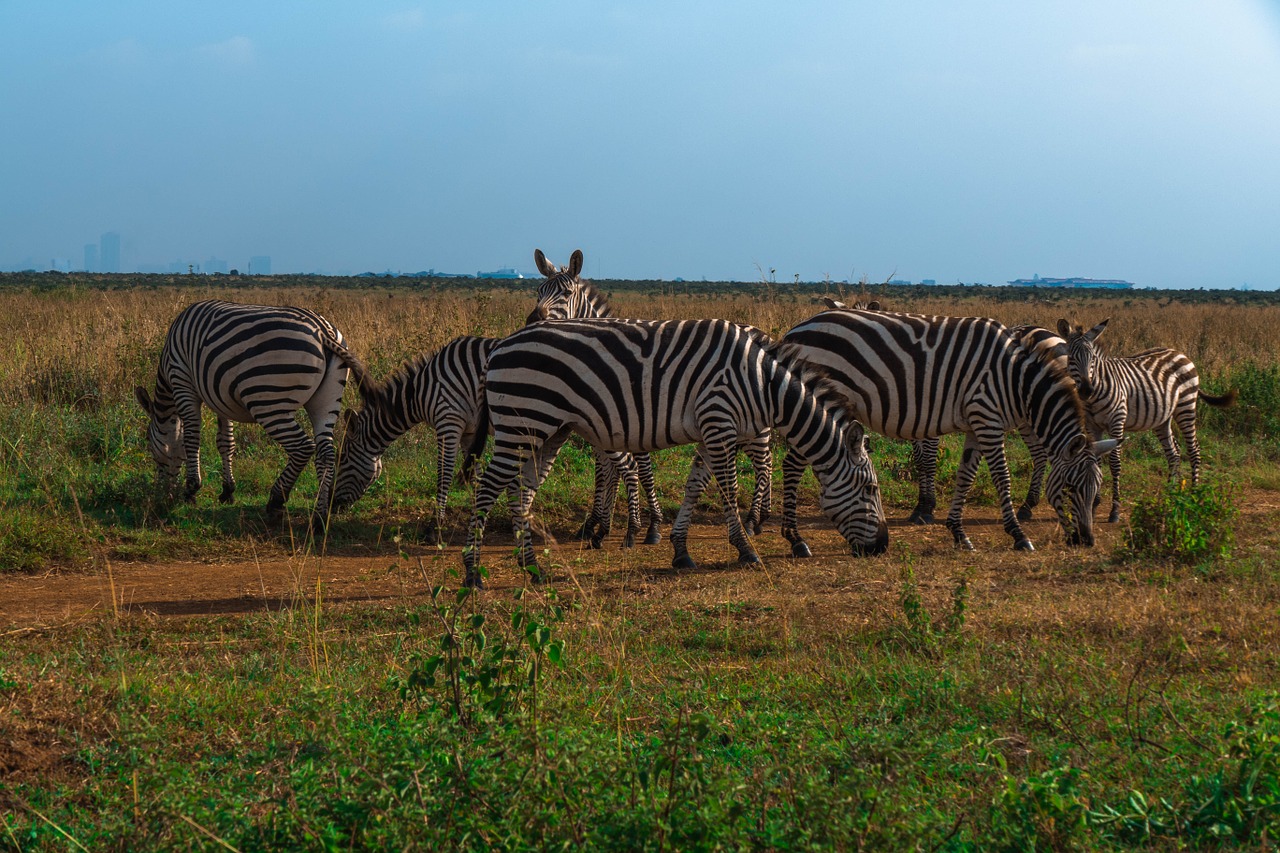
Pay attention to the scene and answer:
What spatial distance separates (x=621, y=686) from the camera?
4.94 m

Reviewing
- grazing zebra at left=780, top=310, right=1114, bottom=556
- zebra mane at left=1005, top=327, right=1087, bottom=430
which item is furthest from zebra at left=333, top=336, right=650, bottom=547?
zebra mane at left=1005, top=327, right=1087, bottom=430

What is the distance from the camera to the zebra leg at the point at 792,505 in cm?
887

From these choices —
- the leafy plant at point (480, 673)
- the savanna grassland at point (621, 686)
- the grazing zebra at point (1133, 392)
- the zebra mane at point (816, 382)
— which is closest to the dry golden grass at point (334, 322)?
the savanna grassland at point (621, 686)

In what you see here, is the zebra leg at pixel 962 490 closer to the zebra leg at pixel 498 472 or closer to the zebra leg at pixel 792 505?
the zebra leg at pixel 792 505

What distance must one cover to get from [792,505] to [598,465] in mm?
1730

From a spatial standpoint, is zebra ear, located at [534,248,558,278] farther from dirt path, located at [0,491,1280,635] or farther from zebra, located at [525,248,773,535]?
dirt path, located at [0,491,1280,635]

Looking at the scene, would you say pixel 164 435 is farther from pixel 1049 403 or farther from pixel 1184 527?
pixel 1184 527

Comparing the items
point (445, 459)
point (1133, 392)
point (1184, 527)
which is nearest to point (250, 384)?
point (445, 459)

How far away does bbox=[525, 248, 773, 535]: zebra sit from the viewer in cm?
931

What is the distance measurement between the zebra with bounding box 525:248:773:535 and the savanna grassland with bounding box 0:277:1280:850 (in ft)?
1.10

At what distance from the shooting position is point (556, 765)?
3332 millimetres

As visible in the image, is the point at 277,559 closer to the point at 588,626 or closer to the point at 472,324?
the point at 588,626

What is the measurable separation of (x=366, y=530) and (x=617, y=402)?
9.58 ft

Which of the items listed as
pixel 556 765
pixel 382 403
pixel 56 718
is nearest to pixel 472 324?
pixel 382 403
